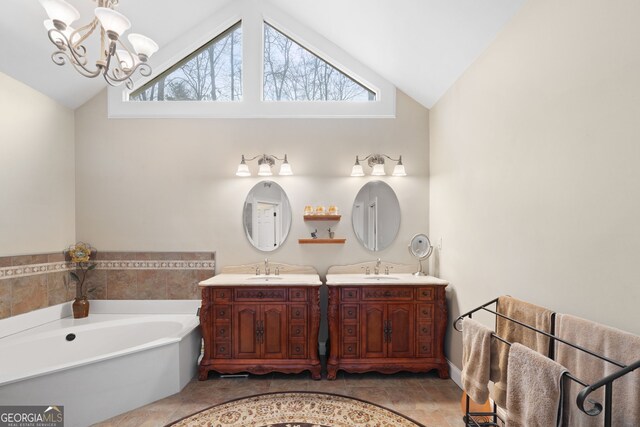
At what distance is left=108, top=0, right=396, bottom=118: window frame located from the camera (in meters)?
3.43

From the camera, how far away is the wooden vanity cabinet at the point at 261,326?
9.36 feet

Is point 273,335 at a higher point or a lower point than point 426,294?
lower

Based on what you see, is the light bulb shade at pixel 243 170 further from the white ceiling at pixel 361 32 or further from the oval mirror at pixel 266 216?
the white ceiling at pixel 361 32

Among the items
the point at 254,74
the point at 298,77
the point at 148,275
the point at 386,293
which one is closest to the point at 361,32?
the point at 298,77

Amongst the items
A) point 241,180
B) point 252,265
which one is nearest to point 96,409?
Answer: point 252,265

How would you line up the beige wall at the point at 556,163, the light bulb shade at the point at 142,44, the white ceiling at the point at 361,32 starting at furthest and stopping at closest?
the white ceiling at the point at 361,32 → the light bulb shade at the point at 142,44 → the beige wall at the point at 556,163

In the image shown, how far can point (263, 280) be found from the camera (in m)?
3.01

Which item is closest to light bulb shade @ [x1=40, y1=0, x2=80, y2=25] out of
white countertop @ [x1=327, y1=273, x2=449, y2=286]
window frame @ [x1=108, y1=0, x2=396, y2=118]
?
window frame @ [x1=108, y1=0, x2=396, y2=118]

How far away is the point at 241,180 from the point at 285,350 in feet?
5.70

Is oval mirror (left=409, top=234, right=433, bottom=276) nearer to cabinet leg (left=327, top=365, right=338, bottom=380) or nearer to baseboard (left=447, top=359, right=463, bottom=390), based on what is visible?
baseboard (left=447, top=359, right=463, bottom=390)

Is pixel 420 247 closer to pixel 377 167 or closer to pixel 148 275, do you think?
pixel 377 167

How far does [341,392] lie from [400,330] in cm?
72

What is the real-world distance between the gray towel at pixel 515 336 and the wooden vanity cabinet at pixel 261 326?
4.92ft

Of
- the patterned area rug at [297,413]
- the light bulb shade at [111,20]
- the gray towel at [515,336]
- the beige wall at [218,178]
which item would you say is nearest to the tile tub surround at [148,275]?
the beige wall at [218,178]
